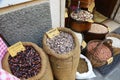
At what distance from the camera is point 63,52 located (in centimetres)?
116

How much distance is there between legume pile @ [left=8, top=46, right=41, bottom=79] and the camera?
3.32 ft

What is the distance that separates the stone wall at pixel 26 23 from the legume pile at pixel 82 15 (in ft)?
1.18

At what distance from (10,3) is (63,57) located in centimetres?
51

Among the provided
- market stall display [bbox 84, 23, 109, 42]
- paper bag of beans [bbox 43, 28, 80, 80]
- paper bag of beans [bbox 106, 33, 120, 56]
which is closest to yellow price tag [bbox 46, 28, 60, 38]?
paper bag of beans [bbox 43, 28, 80, 80]

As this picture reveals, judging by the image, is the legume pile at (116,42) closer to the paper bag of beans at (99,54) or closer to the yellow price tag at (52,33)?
the paper bag of beans at (99,54)

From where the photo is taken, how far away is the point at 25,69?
104 cm

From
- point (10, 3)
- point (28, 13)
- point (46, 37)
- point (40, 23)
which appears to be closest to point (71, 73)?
point (46, 37)

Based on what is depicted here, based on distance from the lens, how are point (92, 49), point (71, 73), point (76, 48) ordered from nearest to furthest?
point (76, 48) → point (71, 73) → point (92, 49)

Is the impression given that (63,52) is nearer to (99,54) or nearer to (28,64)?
(28,64)

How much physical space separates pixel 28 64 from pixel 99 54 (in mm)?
778

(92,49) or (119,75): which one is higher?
(92,49)

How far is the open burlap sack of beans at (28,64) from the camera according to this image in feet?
3.28

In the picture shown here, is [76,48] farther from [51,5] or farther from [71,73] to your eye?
[51,5]

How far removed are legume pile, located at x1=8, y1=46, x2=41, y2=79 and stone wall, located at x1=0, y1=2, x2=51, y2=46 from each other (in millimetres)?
198
